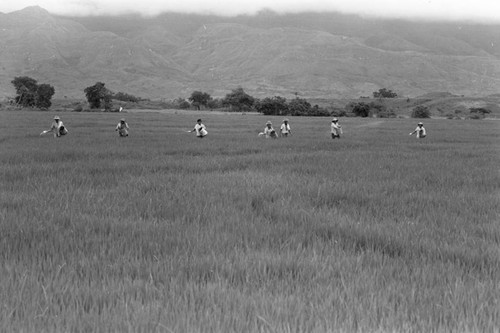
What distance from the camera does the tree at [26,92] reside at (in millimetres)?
87500

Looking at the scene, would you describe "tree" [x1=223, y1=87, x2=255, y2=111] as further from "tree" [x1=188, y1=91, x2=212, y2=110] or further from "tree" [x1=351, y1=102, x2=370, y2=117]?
"tree" [x1=351, y1=102, x2=370, y2=117]

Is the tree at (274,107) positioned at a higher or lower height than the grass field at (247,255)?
higher

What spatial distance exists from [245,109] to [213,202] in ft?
287

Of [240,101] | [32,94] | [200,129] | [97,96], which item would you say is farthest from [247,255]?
[32,94]

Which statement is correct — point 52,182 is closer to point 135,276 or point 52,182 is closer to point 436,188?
point 135,276

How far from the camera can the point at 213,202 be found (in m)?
6.78

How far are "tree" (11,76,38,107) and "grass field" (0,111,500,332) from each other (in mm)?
87610

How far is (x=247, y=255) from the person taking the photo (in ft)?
13.7

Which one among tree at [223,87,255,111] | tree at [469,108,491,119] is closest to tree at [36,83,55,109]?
tree at [223,87,255,111]

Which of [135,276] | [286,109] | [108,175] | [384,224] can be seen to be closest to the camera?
[135,276]

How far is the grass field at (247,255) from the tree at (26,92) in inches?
3449

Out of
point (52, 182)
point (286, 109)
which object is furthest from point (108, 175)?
point (286, 109)

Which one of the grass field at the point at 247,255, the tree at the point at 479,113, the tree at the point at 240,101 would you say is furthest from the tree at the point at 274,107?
the grass field at the point at 247,255

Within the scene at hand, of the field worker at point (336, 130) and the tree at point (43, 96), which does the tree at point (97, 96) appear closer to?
the tree at point (43, 96)
